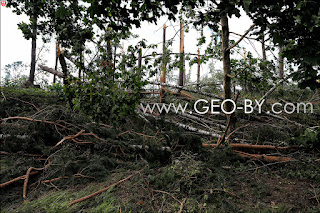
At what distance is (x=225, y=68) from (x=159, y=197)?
8.47 ft

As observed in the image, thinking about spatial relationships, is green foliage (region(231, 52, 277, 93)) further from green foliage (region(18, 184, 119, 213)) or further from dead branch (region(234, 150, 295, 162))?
green foliage (region(18, 184, 119, 213))

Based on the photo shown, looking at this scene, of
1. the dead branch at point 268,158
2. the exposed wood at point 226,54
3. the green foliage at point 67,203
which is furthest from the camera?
the exposed wood at point 226,54

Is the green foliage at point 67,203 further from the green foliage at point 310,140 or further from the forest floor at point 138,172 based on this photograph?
the green foliage at point 310,140

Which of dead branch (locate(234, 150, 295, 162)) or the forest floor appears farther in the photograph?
dead branch (locate(234, 150, 295, 162))

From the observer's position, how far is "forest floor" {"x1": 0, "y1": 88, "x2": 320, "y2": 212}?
1.90 meters

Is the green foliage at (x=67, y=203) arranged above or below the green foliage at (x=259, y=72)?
below

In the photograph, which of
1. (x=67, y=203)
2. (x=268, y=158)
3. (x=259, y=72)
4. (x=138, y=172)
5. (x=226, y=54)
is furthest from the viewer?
(x=259, y=72)

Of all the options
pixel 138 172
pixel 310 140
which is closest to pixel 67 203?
pixel 138 172

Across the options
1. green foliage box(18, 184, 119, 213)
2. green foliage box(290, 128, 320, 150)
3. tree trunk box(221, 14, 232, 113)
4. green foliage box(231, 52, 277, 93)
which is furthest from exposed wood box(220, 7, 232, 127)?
green foliage box(18, 184, 119, 213)

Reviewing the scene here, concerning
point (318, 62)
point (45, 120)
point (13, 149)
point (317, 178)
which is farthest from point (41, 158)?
point (317, 178)

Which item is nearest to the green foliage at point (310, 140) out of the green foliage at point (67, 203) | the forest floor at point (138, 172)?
the forest floor at point (138, 172)

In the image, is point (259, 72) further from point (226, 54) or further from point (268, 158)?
point (268, 158)

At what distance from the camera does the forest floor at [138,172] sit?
190 centimetres

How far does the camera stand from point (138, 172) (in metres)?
2.42
